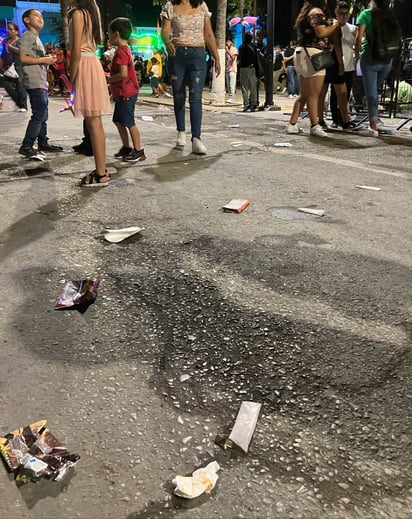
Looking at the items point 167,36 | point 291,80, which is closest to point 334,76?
point 167,36

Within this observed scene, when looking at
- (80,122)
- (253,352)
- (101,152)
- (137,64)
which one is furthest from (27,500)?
(137,64)

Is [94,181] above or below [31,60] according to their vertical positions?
below

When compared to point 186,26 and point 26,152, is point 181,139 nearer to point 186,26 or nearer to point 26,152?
point 186,26

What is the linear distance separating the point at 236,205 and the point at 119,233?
1.04 meters

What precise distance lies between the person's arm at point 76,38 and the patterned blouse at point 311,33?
3.80m

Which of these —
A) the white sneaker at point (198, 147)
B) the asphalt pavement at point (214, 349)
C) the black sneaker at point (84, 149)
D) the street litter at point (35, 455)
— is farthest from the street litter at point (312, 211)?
the black sneaker at point (84, 149)

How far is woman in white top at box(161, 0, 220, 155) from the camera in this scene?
19.1 feet

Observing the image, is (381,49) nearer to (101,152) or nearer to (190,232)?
(101,152)

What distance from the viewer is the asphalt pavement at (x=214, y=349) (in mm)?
1485

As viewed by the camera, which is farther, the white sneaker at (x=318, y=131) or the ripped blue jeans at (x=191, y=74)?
the white sneaker at (x=318, y=131)

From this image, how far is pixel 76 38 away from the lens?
4.36 meters

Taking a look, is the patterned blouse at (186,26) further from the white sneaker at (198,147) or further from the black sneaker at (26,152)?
the black sneaker at (26,152)

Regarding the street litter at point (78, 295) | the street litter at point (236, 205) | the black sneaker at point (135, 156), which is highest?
the black sneaker at point (135, 156)

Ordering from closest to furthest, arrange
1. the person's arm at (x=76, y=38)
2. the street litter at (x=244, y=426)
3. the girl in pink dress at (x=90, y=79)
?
the street litter at (x=244, y=426)
the person's arm at (x=76, y=38)
the girl in pink dress at (x=90, y=79)
